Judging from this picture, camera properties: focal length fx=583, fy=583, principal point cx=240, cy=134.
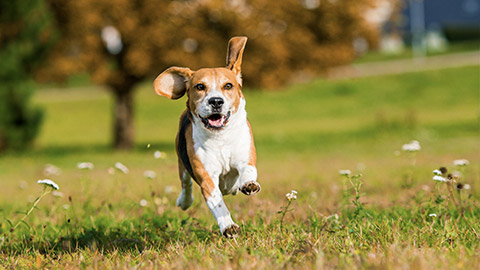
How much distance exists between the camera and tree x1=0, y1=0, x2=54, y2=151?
17953mm

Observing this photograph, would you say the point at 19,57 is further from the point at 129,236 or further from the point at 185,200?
the point at 185,200

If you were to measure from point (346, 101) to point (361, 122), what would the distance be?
6.74 meters

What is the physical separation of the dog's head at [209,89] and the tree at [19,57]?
15.2 metres

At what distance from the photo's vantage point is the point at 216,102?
3.46 meters

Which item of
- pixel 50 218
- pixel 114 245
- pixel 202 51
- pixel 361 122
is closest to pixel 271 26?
pixel 202 51

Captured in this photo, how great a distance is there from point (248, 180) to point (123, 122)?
16943 millimetres

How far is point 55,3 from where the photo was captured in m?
18.5

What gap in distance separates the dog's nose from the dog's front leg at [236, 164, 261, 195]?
46 cm

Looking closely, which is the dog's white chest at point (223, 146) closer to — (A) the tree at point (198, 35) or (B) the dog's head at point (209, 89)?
(B) the dog's head at point (209, 89)

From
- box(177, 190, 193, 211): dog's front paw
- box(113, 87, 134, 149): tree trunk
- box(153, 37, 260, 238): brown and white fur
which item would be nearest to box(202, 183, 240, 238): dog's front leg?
box(153, 37, 260, 238): brown and white fur

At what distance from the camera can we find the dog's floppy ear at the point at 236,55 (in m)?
3.82

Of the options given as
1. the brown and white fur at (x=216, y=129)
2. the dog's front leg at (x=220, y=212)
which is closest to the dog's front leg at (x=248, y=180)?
the brown and white fur at (x=216, y=129)

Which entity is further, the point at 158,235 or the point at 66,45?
the point at 66,45

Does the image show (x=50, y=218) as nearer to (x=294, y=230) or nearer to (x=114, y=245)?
(x=114, y=245)
